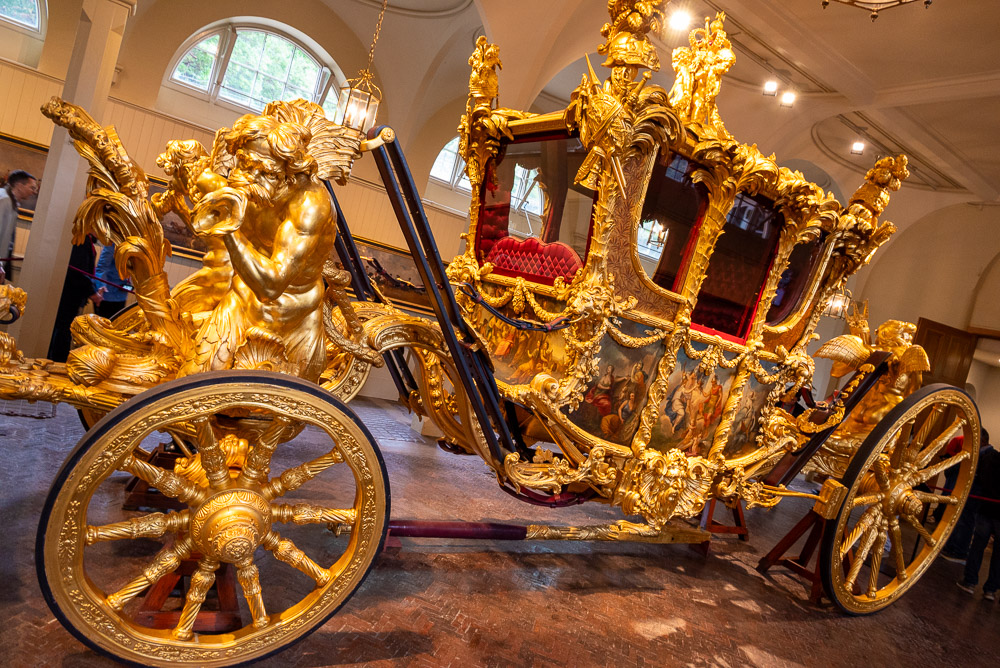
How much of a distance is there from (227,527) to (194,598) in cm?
23

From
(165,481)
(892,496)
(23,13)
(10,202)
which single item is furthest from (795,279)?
(23,13)

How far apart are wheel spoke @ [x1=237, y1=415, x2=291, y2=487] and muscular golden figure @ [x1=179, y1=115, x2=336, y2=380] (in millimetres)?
219

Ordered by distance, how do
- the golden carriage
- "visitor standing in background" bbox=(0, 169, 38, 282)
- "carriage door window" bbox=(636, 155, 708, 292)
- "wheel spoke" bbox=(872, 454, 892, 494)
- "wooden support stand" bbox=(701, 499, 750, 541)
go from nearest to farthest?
the golden carriage < "carriage door window" bbox=(636, 155, 708, 292) < "wheel spoke" bbox=(872, 454, 892, 494) < "visitor standing in background" bbox=(0, 169, 38, 282) < "wooden support stand" bbox=(701, 499, 750, 541)

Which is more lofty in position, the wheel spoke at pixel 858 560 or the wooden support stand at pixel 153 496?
the wheel spoke at pixel 858 560

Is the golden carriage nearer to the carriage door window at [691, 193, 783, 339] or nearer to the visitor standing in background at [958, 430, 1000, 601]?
the carriage door window at [691, 193, 783, 339]

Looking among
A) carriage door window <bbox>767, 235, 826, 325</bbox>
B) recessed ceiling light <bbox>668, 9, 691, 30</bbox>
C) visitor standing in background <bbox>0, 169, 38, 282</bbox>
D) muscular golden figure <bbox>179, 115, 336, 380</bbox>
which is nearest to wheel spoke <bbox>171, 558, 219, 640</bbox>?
muscular golden figure <bbox>179, 115, 336, 380</bbox>

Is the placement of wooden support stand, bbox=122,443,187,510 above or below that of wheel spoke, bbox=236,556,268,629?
below

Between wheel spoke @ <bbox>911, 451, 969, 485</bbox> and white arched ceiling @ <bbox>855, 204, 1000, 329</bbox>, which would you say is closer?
wheel spoke @ <bbox>911, 451, 969, 485</bbox>

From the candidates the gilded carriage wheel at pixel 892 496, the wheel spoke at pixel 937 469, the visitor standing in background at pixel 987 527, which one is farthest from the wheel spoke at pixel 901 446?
the visitor standing in background at pixel 987 527

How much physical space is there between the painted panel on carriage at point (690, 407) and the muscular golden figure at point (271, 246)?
1952 millimetres

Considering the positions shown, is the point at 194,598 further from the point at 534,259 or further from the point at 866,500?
the point at 866,500

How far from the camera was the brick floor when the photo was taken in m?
2.23

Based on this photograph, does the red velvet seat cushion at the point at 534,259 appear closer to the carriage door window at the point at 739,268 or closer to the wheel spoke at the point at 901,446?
the carriage door window at the point at 739,268

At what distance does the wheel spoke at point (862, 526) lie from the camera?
3.53 meters
